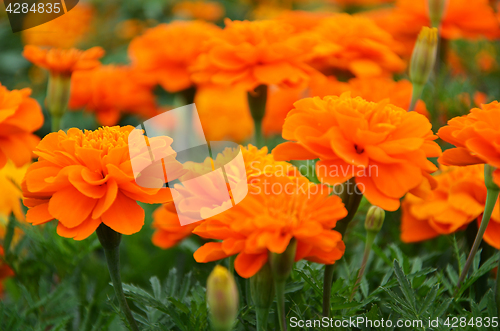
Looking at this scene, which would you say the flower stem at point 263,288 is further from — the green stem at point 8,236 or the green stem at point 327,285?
the green stem at point 8,236

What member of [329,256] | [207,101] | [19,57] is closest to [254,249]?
[329,256]

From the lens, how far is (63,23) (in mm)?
1626

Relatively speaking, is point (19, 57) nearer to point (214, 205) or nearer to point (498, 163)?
point (214, 205)

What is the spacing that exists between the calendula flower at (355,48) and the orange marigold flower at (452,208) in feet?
1.04

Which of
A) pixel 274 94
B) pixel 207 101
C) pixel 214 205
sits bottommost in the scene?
pixel 207 101

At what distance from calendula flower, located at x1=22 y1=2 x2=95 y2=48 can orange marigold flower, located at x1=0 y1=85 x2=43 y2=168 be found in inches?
37.6

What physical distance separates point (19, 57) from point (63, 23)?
11.1 inches

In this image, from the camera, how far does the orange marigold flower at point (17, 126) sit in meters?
0.55

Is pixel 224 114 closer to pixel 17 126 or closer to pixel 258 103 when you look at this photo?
pixel 258 103

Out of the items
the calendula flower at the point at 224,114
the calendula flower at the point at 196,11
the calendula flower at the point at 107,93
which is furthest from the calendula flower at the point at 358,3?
the calendula flower at the point at 107,93

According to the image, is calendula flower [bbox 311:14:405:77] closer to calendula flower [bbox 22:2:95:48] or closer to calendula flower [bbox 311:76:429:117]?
calendula flower [bbox 311:76:429:117]

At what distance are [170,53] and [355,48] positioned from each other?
1.22 feet

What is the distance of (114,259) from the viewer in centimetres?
47

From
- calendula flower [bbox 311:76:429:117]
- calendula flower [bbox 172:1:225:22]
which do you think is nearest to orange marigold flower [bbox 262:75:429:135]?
calendula flower [bbox 311:76:429:117]
